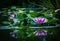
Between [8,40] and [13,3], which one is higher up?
[13,3]

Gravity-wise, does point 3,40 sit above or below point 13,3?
below

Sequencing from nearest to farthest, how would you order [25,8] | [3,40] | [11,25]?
[3,40] → [11,25] → [25,8]

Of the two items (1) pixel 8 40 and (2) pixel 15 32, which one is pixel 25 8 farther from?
(1) pixel 8 40

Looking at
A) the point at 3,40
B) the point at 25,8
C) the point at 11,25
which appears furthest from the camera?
the point at 25,8

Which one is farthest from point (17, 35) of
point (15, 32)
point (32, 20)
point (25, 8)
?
point (25, 8)

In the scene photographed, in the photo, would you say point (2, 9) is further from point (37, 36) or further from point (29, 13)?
point (37, 36)

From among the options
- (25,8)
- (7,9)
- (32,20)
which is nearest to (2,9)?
(7,9)

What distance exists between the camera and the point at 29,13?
4.39 feet

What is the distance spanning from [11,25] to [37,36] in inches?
8.8

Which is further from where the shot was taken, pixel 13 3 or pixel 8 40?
pixel 13 3

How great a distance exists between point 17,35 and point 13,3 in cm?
33

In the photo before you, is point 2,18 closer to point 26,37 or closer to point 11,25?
point 11,25

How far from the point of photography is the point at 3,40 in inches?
44.4

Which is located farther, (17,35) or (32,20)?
(32,20)
